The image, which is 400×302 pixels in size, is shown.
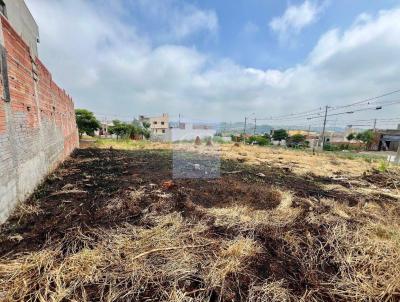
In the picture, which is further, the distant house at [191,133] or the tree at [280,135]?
the tree at [280,135]

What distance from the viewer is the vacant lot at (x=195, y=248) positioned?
174 centimetres

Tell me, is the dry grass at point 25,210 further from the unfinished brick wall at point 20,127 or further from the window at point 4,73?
the window at point 4,73

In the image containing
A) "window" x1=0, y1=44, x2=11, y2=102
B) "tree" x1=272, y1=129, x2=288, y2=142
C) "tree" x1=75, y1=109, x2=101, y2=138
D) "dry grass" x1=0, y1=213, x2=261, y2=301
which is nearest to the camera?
"dry grass" x1=0, y1=213, x2=261, y2=301

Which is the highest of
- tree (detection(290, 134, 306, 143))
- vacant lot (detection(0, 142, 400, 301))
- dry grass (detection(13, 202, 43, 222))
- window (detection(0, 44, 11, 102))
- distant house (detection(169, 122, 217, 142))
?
window (detection(0, 44, 11, 102))

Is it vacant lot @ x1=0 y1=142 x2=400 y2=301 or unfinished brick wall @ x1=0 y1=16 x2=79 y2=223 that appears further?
unfinished brick wall @ x1=0 y1=16 x2=79 y2=223

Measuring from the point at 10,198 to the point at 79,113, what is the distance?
25096 mm

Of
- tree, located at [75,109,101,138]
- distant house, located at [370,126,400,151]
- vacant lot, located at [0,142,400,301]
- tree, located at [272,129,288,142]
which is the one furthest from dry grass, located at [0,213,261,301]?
tree, located at [272,129,288,142]

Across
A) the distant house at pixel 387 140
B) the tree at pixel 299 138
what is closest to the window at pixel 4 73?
the distant house at pixel 387 140

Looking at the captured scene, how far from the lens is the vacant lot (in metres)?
1.74

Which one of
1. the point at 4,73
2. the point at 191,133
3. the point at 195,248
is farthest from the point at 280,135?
the point at 4,73

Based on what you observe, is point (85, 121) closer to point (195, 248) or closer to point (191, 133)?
point (191, 133)

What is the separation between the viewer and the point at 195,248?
2322mm

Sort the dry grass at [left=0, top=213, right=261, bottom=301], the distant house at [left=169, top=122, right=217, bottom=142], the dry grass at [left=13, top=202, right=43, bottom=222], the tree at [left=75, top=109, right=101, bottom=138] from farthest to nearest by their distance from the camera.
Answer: the tree at [left=75, top=109, right=101, bottom=138]
the distant house at [left=169, top=122, right=217, bottom=142]
the dry grass at [left=13, top=202, right=43, bottom=222]
the dry grass at [left=0, top=213, right=261, bottom=301]

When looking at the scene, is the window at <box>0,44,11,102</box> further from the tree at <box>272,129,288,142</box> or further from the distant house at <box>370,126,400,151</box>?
the tree at <box>272,129,288,142</box>
